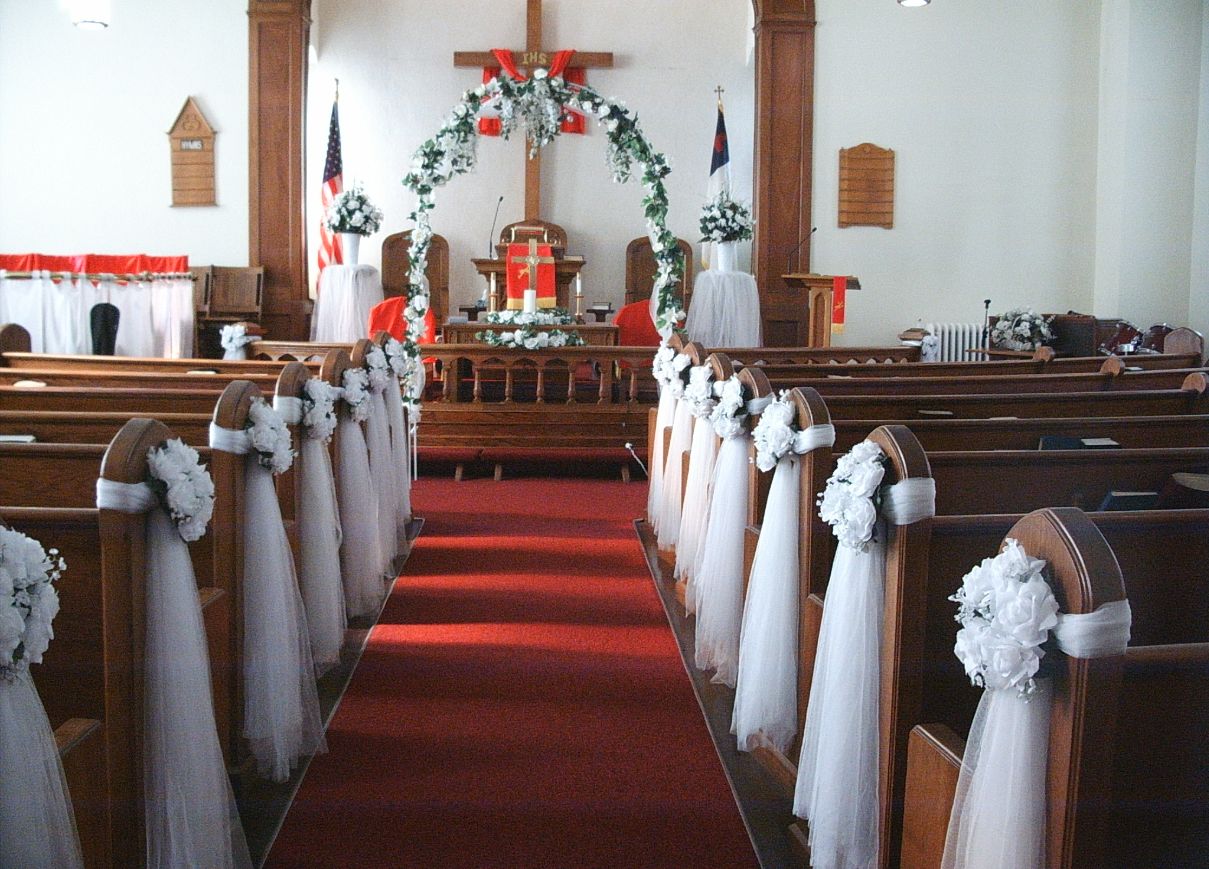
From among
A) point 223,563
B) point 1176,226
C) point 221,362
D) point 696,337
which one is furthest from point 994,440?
point 1176,226

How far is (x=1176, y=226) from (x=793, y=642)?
9.51m

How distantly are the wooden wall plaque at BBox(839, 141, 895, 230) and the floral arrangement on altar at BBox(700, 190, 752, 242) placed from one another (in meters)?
2.01

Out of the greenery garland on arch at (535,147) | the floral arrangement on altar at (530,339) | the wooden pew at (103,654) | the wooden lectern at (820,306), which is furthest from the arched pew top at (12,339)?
the wooden lectern at (820,306)

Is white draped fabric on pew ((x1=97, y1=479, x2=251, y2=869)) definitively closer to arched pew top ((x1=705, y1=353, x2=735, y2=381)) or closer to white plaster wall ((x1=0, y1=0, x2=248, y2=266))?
arched pew top ((x1=705, y1=353, x2=735, y2=381))

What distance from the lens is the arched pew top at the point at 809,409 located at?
9.23 feet

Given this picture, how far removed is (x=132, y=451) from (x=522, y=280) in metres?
7.43

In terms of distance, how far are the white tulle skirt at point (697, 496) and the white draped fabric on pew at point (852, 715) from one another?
5.94ft

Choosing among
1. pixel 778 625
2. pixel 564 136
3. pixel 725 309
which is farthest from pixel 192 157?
pixel 778 625

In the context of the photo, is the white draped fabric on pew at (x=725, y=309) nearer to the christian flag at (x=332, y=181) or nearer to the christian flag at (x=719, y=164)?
the christian flag at (x=719, y=164)

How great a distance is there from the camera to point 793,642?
2885 mm

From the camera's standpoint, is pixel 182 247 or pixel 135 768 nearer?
pixel 135 768

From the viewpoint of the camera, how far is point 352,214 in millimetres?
9727

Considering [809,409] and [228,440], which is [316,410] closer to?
[228,440]

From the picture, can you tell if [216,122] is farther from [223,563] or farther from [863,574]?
[863,574]
